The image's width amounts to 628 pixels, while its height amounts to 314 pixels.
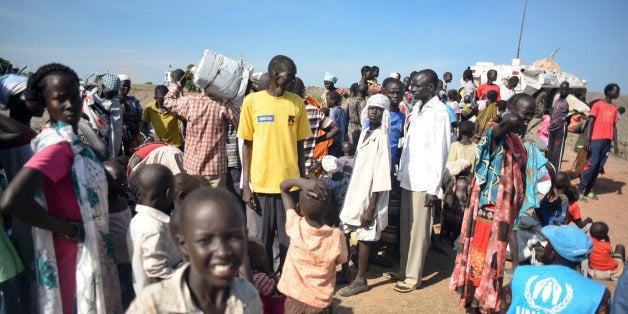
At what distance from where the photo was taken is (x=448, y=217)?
17.9 feet

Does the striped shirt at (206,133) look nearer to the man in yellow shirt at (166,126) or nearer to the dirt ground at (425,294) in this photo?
the man in yellow shirt at (166,126)

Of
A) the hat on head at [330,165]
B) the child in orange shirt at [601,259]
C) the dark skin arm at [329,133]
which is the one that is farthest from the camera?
the child in orange shirt at [601,259]

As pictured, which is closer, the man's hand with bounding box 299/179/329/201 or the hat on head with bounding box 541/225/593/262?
the hat on head with bounding box 541/225/593/262

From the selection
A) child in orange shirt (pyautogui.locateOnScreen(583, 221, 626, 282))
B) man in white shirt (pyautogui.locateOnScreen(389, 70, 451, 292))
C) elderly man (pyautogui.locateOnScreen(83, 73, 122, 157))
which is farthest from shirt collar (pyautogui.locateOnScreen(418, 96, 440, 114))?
elderly man (pyautogui.locateOnScreen(83, 73, 122, 157))

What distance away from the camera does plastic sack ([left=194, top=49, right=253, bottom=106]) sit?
3.81 m

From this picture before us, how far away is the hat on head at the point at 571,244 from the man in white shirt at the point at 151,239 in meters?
2.15

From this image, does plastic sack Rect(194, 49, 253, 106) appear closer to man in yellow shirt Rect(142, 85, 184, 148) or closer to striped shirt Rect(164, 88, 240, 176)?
striped shirt Rect(164, 88, 240, 176)

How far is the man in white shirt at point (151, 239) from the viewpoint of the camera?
2.04 m

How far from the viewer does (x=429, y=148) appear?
3.90 metres

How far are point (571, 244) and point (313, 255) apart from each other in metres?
1.47

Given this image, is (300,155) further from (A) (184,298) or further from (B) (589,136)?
(B) (589,136)

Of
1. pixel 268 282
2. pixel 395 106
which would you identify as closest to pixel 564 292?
pixel 268 282

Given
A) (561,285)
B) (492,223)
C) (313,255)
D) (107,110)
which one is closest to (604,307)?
(561,285)

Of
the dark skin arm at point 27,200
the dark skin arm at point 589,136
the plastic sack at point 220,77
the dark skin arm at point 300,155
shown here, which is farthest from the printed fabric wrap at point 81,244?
the dark skin arm at point 589,136
